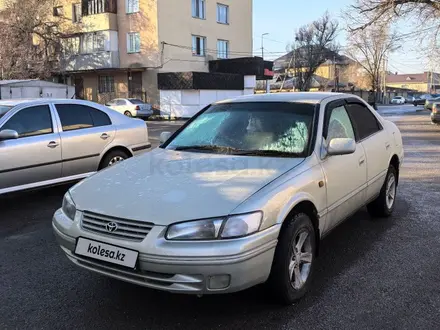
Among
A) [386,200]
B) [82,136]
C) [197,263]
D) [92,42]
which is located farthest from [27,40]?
[197,263]

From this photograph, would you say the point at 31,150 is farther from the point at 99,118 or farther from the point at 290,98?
the point at 290,98

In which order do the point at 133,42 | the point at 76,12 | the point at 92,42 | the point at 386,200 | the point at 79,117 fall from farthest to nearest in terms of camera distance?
the point at 76,12 < the point at 92,42 < the point at 133,42 < the point at 79,117 < the point at 386,200

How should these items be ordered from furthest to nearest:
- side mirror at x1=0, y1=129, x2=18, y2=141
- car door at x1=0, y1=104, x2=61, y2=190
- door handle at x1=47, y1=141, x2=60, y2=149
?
door handle at x1=47, y1=141, x2=60, y2=149 < car door at x1=0, y1=104, x2=61, y2=190 < side mirror at x1=0, y1=129, x2=18, y2=141

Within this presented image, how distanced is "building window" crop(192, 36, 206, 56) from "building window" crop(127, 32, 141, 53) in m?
4.32

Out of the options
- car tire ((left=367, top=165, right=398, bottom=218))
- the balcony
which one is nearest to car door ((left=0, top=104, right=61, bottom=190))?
car tire ((left=367, top=165, right=398, bottom=218))

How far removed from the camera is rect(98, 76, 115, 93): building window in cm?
3653

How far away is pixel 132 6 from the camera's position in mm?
33562

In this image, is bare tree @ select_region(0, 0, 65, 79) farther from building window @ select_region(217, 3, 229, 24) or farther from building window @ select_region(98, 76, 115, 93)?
building window @ select_region(217, 3, 229, 24)

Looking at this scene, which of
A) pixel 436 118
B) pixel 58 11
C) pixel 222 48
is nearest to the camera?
pixel 436 118

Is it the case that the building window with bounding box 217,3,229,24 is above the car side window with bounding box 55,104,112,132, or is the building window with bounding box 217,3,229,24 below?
above

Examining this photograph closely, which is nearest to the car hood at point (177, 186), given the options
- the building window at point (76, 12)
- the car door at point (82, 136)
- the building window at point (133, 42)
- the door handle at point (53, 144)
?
the door handle at point (53, 144)

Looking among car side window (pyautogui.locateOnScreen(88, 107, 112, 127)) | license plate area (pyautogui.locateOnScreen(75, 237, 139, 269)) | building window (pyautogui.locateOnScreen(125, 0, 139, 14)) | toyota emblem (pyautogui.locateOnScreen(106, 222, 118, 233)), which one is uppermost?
building window (pyautogui.locateOnScreen(125, 0, 139, 14))

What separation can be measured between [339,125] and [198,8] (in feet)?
109

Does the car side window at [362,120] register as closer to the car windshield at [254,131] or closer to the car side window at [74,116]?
the car windshield at [254,131]
